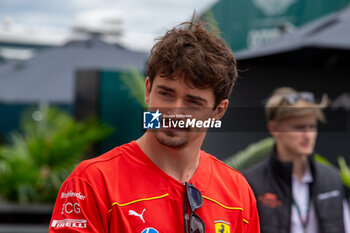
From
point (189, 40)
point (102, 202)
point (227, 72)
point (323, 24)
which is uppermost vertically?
point (323, 24)

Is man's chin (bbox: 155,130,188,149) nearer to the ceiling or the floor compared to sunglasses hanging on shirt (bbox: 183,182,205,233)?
nearer to the ceiling

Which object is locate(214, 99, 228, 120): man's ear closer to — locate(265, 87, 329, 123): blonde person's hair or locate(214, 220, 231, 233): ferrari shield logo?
locate(214, 220, 231, 233): ferrari shield logo

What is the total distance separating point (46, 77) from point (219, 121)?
7.45 meters

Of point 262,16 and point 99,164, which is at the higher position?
point 262,16

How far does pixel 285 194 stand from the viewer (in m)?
3.03

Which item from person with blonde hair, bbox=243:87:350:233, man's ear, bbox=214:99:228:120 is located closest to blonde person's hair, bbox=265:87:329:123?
person with blonde hair, bbox=243:87:350:233

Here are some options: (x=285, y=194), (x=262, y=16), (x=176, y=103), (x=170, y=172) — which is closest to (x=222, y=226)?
(x=170, y=172)

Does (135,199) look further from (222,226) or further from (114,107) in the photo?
(114,107)

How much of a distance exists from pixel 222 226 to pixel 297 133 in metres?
1.49

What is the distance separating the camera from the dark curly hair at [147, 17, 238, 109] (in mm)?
1651

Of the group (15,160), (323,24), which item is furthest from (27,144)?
(323,24)

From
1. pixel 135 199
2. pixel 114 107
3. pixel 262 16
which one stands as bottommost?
pixel 135 199

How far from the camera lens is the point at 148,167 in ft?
5.77

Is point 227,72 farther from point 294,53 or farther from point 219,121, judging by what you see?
point 294,53
